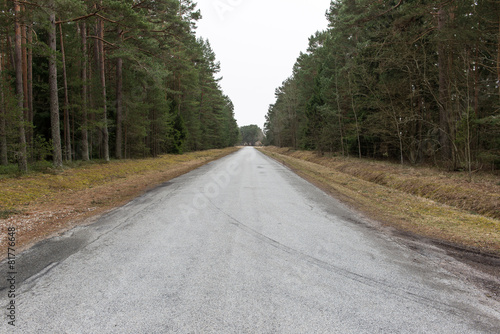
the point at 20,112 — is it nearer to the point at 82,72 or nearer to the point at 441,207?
the point at 82,72

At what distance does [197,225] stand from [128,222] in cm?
146

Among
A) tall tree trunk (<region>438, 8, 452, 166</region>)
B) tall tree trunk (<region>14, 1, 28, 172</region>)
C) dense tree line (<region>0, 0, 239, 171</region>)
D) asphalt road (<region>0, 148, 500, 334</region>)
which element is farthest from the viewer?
tall tree trunk (<region>438, 8, 452, 166</region>)

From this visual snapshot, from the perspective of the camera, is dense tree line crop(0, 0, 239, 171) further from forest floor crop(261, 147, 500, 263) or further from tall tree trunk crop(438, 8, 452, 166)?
Result: tall tree trunk crop(438, 8, 452, 166)

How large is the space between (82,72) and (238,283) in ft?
65.2

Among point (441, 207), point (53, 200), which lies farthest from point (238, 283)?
point (53, 200)

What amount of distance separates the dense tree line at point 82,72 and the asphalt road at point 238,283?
9.30 meters

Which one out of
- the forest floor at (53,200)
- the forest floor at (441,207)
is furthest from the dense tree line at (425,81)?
the forest floor at (53,200)

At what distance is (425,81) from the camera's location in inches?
482

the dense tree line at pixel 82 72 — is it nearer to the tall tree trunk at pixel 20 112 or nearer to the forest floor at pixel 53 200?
the tall tree trunk at pixel 20 112

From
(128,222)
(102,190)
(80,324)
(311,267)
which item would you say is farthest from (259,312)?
(102,190)

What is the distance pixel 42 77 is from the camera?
16422 mm

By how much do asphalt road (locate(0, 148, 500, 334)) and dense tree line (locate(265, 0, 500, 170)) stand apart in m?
7.65

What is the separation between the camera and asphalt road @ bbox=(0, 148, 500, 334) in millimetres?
2184

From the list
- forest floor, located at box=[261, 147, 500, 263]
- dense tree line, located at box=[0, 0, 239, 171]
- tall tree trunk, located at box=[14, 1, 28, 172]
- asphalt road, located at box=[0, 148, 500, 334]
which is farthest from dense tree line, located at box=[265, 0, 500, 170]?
tall tree trunk, located at box=[14, 1, 28, 172]
